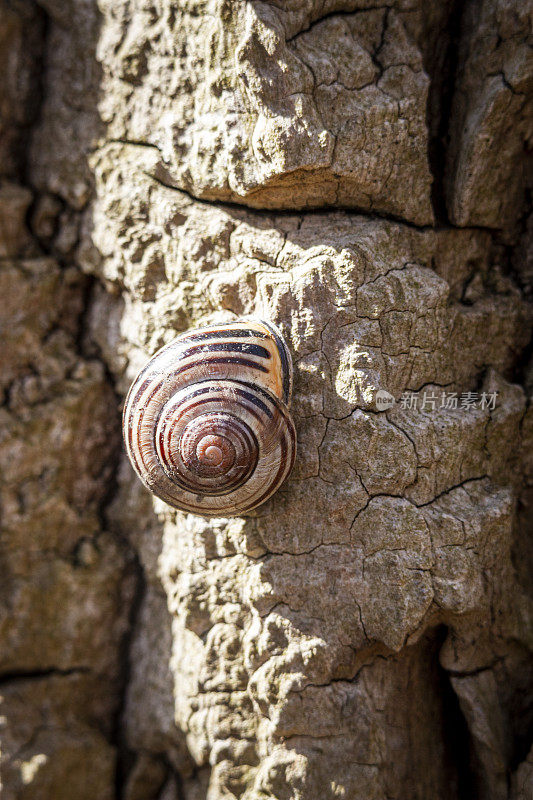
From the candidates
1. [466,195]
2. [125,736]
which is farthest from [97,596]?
[466,195]

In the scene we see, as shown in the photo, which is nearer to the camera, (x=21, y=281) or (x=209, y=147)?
(x=209, y=147)

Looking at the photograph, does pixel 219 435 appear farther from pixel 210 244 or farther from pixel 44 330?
pixel 44 330

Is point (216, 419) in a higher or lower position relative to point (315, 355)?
lower

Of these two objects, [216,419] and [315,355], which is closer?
[216,419]
